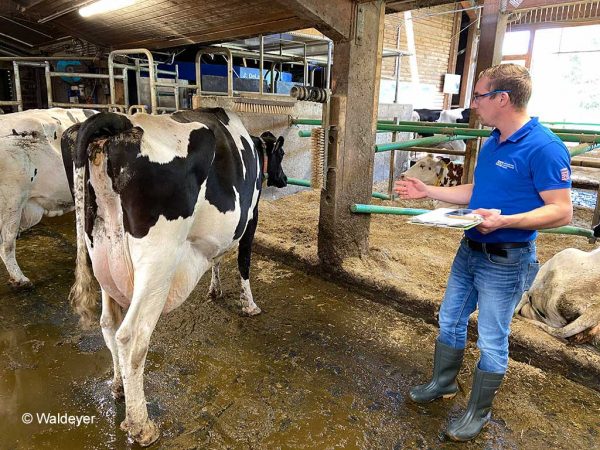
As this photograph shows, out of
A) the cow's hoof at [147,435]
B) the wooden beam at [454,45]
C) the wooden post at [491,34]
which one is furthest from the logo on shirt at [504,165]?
the wooden beam at [454,45]

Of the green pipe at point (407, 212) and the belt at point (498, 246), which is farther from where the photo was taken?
the green pipe at point (407, 212)

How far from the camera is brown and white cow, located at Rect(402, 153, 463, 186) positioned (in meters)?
6.88

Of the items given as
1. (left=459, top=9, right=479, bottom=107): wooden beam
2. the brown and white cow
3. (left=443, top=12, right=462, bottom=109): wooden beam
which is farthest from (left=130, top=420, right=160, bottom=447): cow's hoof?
(left=443, top=12, right=462, bottom=109): wooden beam

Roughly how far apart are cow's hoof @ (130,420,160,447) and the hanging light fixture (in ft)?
17.5

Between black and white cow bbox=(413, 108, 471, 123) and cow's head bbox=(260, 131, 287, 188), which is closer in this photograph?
cow's head bbox=(260, 131, 287, 188)

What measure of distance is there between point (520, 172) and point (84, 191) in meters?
2.09

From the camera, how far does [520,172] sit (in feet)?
6.32

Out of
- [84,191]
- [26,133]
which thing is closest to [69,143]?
[84,191]

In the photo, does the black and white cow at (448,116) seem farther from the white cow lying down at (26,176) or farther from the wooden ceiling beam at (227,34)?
the white cow lying down at (26,176)

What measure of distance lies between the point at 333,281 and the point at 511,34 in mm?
17075

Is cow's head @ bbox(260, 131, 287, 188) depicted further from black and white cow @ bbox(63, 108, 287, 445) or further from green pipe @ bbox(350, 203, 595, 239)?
black and white cow @ bbox(63, 108, 287, 445)

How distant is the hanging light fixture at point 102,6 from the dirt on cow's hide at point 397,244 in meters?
3.38

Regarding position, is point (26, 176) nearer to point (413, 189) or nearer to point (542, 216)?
point (413, 189)

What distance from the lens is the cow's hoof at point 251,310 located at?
3.60 m
